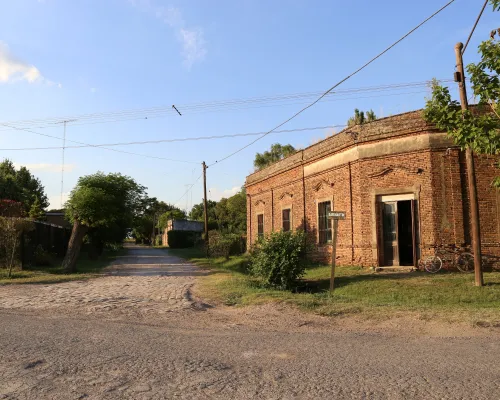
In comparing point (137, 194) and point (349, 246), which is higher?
point (137, 194)

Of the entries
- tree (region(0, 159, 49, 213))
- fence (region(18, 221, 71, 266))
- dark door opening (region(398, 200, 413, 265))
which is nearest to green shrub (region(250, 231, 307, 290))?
dark door opening (region(398, 200, 413, 265))

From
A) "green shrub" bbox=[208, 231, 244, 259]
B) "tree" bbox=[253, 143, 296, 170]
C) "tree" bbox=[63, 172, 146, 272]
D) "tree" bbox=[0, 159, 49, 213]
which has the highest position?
"tree" bbox=[253, 143, 296, 170]

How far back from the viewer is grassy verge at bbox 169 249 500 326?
865 cm

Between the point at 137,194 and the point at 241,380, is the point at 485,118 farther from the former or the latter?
the point at 137,194

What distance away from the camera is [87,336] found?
6.71 m

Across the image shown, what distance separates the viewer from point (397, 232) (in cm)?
1536

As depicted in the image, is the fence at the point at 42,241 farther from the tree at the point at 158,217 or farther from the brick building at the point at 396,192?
the tree at the point at 158,217

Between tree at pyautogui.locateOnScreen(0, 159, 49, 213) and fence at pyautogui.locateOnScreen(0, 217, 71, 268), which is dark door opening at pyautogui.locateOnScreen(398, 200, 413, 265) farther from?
tree at pyautogui.locateOnScreen(0, 159, 49, 213)

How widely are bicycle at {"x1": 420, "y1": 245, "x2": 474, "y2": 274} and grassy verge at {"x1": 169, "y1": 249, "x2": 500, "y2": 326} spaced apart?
18.3 inches

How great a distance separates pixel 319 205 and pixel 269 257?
22.0 ft

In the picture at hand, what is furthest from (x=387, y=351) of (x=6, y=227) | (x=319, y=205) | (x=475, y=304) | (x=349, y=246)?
(x=6, y=227)

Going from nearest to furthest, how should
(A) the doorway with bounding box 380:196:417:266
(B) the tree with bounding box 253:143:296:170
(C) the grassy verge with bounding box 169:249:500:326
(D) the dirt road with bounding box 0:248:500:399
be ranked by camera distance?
(D) the dirt road with bounding box 0:248:500:399 < (C) the grassy verge with bounding box 169:249:500:326 < (A) the doorway with bounding box 380:196:417:266 < (B) the tree with bounding box 253:143:296:170

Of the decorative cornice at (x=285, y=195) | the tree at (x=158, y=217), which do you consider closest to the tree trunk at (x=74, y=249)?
the decorative cornice at (x=285, y=195)

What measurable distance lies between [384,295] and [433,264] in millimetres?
3571
